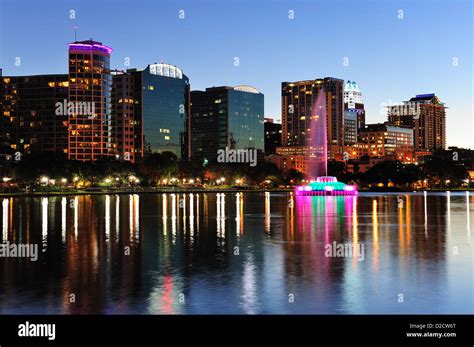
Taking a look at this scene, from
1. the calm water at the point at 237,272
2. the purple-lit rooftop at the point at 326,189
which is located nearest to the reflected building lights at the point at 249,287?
the calm water at the point at 237,272

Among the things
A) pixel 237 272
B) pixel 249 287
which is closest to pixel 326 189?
pixel 237 272

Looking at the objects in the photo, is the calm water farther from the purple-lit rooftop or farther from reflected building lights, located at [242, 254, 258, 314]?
the purple-lit rooftop

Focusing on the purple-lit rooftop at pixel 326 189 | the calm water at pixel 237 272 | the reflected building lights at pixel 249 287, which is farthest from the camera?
the purple-lit rooftop at pixel 326 189

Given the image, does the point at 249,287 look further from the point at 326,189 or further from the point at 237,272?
the point at 326,189

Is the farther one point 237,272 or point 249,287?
point 237,272

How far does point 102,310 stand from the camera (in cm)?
1627

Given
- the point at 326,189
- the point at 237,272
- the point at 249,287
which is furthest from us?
the point at 326,189

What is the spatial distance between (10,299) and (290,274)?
981 cm

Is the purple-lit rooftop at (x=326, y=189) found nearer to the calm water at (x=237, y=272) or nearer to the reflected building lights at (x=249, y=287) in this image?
the calm water at (x=237, y=272)

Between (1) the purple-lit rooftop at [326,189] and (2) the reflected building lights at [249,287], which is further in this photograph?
(1) the purple-lit rooftop at [326,189]
